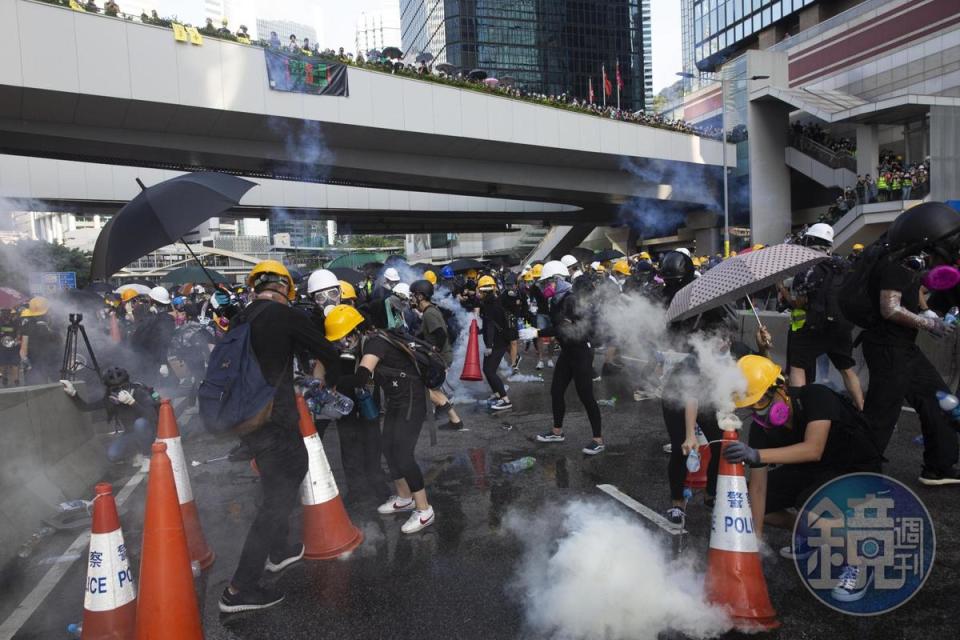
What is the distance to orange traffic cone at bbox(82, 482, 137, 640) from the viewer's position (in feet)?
10.1

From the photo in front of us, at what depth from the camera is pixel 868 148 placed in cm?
2494

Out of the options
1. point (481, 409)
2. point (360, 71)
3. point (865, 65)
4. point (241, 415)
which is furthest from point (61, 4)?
Result: point (865, 65)

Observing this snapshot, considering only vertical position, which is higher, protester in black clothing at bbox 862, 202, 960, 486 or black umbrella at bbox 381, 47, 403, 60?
black umbrella at bbox 381, 47, 403, 60

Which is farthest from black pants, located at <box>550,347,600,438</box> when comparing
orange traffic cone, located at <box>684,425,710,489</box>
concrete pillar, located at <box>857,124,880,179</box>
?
concrete pillar, located at <box>857,124,880,179</box>

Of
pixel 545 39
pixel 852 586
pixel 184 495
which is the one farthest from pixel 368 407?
pixel 545 39

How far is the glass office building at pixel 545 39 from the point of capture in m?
88.1

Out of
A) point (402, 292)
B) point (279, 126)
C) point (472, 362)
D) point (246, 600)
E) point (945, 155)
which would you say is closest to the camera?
point (246, 600)

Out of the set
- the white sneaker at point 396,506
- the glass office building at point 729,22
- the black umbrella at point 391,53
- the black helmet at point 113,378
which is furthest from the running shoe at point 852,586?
the glass office building at point 729,22

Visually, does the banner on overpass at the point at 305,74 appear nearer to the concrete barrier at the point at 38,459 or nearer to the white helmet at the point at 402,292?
the white helmet at the point at 402,292

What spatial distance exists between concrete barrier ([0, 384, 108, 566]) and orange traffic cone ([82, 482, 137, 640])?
1.68 m

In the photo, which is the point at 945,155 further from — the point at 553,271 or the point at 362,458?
the point at 362,458

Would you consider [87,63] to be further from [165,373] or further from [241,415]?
[241,415]

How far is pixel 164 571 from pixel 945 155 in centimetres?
2614

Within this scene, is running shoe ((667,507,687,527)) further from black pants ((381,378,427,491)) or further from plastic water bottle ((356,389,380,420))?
plastic water bottle ((356,389,380,420))
